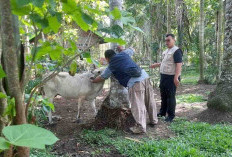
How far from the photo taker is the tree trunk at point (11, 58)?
113cm

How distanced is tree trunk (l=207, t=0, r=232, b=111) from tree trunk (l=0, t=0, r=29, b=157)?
5.12m

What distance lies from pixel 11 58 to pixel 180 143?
3348mm

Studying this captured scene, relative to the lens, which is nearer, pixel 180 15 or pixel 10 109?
pixel 10 109

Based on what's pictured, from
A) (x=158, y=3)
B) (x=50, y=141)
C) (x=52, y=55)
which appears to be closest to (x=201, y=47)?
(x=158, y=3)

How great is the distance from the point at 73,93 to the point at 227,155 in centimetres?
356

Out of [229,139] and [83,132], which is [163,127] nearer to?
[229,139]

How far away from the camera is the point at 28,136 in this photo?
0.82m

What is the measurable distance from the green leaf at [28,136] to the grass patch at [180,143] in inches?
112

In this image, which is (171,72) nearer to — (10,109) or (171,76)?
(171,76)

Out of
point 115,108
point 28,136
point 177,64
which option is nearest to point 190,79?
point 177,64

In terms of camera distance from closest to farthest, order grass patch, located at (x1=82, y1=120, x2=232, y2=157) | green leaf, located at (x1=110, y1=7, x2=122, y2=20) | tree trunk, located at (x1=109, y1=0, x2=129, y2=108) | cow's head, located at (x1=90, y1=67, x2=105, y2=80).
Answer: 1. green leaf, located at (x1=110, y1=7, x2=122, y2=20)
2. grass patch, located at (x1=82, y1=120, x2=232, y2=157)
3. tree trunk, located at (x1=109, y1=0, x2=129, y2=108)
4. cow's head, located at (x1=90, y1=67, x2=105, y2=80)

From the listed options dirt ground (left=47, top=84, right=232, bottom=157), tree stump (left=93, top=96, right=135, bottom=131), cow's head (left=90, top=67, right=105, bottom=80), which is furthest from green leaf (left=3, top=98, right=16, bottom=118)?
cow's head (left=90, top=67, right=105, bottom=80)

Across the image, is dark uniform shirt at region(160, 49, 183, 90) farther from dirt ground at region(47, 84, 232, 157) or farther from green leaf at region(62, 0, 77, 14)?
green leaf at region(62, 0, 77, 14)

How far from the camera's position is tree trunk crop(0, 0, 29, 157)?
113 centimetres
